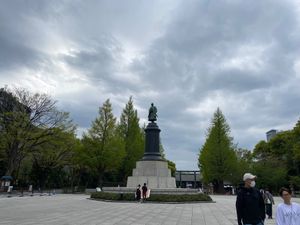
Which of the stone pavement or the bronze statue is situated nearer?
the stone pavement

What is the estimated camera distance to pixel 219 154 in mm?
44156

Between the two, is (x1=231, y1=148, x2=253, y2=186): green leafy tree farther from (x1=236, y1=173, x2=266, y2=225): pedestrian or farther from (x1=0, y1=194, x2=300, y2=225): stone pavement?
(x1=236, y1=173, x2=266, y2=225): pedestrian

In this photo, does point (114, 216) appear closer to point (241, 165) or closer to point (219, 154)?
point (219, 154)

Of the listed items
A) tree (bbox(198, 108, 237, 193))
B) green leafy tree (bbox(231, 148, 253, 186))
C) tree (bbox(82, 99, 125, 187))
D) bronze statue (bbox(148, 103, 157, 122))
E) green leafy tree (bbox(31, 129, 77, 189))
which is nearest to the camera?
bronze statue (bbox(148, 103, 157, 122))

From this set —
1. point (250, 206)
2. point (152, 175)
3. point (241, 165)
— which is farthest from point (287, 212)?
point (241, 165)

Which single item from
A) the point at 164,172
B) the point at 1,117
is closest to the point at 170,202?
the point at 164,172

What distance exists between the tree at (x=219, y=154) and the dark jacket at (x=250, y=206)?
3962 cm

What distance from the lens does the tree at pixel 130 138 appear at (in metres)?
46.8

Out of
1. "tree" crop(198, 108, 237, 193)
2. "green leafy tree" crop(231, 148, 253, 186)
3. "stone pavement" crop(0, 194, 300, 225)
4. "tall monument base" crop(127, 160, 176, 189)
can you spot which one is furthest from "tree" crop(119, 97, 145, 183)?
"stone pavement" crop(0, 194, 300, 225)

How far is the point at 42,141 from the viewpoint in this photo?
36.0m

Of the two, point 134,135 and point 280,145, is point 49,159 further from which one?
point 280,145

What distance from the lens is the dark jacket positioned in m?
5.27

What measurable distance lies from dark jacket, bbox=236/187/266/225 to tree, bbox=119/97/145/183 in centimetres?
4143

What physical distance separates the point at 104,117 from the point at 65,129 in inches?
304
